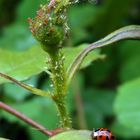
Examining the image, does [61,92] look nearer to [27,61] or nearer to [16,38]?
[27,61]

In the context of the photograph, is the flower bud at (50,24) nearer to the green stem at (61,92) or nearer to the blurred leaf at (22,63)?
the green stem at (61,92)

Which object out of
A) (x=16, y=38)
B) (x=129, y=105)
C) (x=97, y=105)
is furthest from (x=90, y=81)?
(x=129, y=105)

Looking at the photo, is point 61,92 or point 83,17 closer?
point 61,92

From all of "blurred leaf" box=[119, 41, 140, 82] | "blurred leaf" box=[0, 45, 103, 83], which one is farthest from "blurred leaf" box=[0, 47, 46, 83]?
"blurred leaf" box=[119, 41, 140, 82]

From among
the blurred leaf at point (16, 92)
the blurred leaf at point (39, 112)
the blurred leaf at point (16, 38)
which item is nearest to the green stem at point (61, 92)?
the blurred leaf at point (39, 112)

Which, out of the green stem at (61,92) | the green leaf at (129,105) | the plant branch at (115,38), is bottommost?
the green stem at (61,92)

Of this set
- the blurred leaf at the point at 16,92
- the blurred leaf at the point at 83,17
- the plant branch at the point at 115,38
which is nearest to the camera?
the plant branch at the point at 115,38
